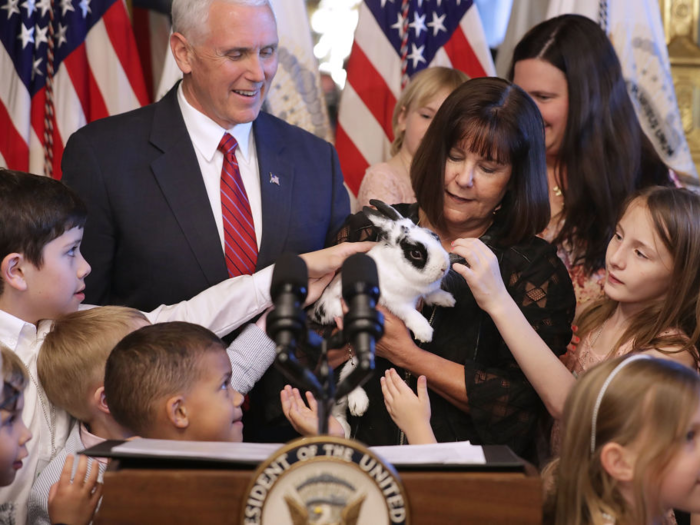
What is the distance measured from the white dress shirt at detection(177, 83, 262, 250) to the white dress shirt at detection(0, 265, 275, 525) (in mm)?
240

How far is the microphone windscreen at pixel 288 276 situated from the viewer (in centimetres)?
130

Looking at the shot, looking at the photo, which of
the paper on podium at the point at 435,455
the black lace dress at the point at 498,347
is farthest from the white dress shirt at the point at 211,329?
the paper on podium at the point at 435,455

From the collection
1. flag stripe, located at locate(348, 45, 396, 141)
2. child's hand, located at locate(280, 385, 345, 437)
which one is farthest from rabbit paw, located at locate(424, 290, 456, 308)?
flag stripe, located at locate(348, 45, 396, 141)

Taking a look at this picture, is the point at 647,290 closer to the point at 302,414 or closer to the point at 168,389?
the point at 302,414

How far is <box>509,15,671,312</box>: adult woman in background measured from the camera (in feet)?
9.49

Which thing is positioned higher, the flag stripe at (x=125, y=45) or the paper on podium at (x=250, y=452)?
the flag stripe at (x=125, y=45)

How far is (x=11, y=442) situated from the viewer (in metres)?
1.66

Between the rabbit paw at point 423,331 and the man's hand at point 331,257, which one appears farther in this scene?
the man's hand at point 331,257

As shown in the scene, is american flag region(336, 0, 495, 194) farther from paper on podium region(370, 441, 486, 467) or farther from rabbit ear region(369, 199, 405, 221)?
paper on podium region(370, 441, 486, 467)

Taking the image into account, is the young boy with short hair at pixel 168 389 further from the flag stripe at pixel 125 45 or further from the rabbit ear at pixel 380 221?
the flag stripe at pixel 125 45

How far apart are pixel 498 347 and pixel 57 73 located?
2.52m

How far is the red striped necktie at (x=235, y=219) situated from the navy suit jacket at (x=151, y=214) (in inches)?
1.4

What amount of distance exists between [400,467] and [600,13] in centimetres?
311

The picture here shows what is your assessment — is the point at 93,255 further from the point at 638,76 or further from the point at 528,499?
the point at 638,76
